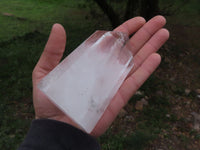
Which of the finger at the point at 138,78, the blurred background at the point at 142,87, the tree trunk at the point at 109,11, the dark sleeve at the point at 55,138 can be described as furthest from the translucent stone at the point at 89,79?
the tree trunk at the point at 109,11

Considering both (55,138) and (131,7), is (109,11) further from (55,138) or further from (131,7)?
(55,138)

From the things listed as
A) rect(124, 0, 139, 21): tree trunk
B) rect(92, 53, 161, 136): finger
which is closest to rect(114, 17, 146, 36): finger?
rect(92, 53, 161, 136): finger

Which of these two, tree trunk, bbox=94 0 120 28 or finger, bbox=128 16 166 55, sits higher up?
finger, bbox=128 16 166 55

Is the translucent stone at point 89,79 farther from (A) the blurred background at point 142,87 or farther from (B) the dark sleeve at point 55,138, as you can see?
(A) the blurred background at point 142,87

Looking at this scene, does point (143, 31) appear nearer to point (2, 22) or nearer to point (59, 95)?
point (59, 95)

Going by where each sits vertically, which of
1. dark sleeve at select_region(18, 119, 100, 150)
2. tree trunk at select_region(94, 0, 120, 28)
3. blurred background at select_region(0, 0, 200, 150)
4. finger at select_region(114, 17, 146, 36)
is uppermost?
finger at select_region(114, 17, 146, 36)

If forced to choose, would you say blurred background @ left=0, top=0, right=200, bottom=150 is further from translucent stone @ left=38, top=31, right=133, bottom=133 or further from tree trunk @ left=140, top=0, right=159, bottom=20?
translucent stone @ left=38, top=31, right=133, bottom=133

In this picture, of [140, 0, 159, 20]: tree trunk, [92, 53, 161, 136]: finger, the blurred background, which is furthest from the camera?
[140, 0, 159, 20]: tree trunk
